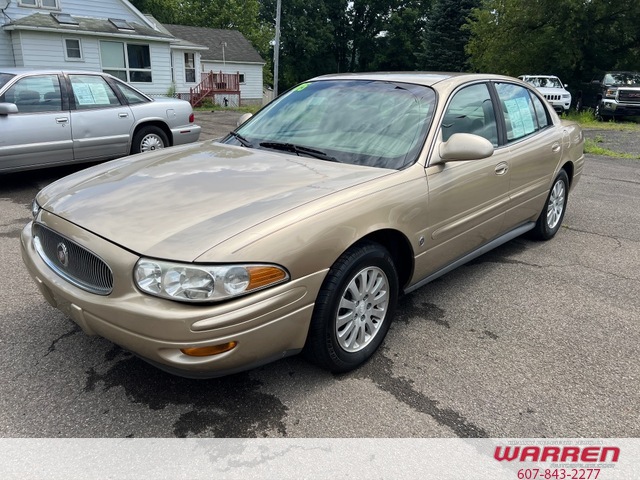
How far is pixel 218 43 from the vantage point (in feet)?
109

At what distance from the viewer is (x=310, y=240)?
237 cm

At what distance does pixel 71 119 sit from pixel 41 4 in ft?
49.8

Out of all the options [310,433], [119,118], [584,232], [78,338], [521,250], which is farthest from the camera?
[119,118]

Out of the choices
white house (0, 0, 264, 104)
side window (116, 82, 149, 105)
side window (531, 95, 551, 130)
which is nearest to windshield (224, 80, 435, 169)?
side window (531, 95, 551, 130)

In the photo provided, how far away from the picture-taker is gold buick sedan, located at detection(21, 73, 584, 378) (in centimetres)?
215

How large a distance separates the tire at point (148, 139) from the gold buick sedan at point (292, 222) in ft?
14.1

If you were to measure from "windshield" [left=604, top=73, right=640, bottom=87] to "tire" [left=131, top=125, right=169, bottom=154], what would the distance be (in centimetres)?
1948

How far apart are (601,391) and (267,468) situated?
1.80 m

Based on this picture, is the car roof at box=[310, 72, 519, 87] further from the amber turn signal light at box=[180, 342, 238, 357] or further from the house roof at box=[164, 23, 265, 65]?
the house roof at box=[164, 23, 265, 65]

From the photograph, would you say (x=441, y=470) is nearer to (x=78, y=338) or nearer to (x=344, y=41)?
(x=78, y=338)

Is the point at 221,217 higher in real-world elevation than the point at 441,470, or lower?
higher

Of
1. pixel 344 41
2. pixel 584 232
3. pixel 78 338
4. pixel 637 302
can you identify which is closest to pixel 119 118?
pixel 78 338

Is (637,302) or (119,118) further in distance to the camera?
(119,118)

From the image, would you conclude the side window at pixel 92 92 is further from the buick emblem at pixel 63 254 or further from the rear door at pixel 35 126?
the buick emblem at pixel 63 254
